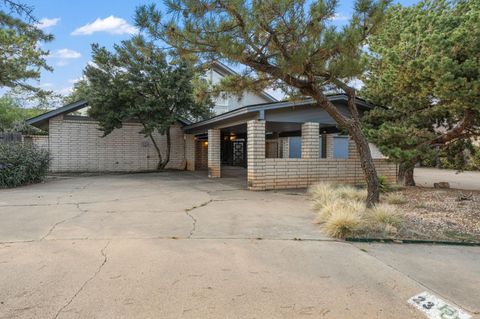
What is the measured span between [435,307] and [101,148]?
16078 millimetres

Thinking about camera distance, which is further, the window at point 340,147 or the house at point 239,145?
the window at point 340,147

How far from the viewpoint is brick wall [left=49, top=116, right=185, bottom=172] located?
15344 millimetres

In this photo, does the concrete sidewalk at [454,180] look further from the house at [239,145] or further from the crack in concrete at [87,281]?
the crack in concrete at [87,281]

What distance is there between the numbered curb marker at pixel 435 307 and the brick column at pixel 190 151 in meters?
14.9

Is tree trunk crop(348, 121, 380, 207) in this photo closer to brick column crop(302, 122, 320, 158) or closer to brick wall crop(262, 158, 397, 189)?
brick wall crop(262, 158, 397, 189)

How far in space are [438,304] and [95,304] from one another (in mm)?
2857

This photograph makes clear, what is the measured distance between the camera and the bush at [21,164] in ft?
32.2

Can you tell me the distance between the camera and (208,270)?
331cm

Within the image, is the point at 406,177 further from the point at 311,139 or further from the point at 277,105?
the point at 277,105

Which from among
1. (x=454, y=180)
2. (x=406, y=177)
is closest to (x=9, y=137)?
(x=406, y=177)

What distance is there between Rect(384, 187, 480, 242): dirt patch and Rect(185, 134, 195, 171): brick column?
37.0ft

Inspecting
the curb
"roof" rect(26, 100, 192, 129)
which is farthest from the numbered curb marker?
"roof" rect(26, 100, 192, 129)

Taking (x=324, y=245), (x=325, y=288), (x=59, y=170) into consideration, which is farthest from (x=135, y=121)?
(x=325, y=288)

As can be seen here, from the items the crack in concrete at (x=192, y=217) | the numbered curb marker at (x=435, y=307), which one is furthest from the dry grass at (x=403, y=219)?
the crack in concrete at (x=192, y=217)
